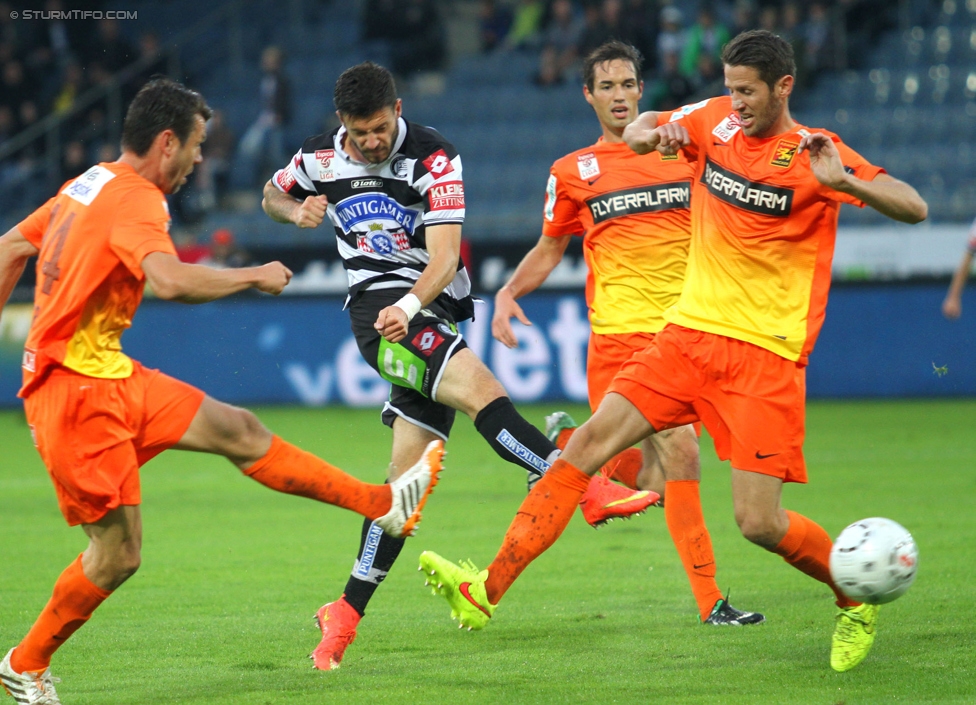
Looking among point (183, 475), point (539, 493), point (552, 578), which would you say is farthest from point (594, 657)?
point (183, 475)

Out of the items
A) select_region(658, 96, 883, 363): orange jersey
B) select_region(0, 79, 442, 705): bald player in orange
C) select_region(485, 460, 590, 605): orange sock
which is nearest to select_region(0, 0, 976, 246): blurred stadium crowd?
select_region(658, 96, 883, 363): orange jersey

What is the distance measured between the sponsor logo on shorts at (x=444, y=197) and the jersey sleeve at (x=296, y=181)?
2.05 ft

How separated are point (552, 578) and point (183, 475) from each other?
5.59 metres

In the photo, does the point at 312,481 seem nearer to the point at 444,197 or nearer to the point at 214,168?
the point at 444,197

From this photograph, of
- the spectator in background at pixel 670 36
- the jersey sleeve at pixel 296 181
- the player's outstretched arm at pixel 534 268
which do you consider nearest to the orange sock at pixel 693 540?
the player's outstretched arm at pixel 534 268

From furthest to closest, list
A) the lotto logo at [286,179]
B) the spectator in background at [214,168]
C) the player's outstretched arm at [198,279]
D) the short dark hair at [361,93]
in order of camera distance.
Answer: the spectator in background at [214,168]
the lotto logo at [286,179]
the short dark hair at [361,93]
the player's outstretched arm at [198,279]

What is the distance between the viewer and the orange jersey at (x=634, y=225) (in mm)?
6465

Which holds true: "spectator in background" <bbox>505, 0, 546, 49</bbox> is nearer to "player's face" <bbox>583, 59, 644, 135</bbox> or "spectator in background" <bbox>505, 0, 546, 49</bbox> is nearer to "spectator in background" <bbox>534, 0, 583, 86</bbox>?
"spectator in background" <bbox>534, 0, 583, 86</bbox>

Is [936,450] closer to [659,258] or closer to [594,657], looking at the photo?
[659,258]

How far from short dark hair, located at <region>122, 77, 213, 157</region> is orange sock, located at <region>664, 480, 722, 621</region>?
278cm

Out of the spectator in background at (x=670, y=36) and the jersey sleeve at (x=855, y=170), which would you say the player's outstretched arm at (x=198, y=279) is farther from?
the spectator in background at (x=670, y=36)

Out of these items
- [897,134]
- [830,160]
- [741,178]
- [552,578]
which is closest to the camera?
[830,160]

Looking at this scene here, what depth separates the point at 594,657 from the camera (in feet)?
17.5

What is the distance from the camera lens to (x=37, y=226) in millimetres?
4859
